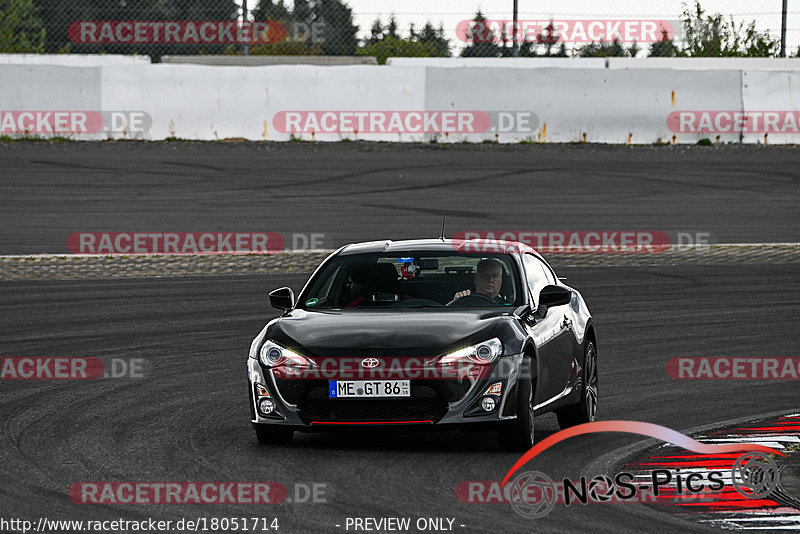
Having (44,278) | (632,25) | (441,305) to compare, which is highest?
(632,25)

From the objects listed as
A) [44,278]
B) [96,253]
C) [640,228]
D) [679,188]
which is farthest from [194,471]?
[679,188]

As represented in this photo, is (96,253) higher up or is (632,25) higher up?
(632,25)

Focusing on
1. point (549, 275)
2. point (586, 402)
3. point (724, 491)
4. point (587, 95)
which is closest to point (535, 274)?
point (549, 275)

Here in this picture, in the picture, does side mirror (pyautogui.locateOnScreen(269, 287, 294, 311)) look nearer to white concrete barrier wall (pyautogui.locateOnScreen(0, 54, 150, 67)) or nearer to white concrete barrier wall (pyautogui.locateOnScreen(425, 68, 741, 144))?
white concrete barrier wall (pyautogui.locateOnScreen(425, 68, 741, 144))

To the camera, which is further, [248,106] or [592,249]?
[248,106]

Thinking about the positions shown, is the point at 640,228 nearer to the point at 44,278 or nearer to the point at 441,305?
the point at 44,278

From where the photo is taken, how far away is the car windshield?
368 inches

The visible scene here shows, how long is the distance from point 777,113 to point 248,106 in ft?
32.6

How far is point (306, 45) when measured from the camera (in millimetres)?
34312

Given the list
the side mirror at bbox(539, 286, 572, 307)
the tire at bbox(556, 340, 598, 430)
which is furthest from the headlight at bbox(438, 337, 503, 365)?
the tire at bbox(556, 340, 598, 430)

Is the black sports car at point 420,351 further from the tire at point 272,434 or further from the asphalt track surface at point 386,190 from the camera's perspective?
the asphalt track surface at point 386,190

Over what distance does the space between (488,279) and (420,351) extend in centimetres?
128

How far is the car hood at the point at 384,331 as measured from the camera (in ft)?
27.2

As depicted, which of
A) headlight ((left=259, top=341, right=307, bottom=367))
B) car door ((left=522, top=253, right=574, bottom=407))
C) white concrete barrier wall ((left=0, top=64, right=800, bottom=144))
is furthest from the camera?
white concrete barrier wall ((left=0, top=64, right=800, bottom=144))
